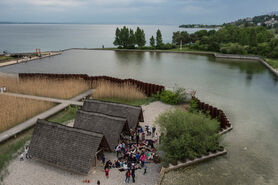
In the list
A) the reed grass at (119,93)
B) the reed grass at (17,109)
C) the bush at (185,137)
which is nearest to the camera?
the bush at (185,137)

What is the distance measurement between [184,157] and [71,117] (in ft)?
34.9

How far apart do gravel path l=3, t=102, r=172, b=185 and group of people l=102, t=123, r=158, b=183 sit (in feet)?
1.08

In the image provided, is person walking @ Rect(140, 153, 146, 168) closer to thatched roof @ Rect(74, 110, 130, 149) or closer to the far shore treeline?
thatched roof @ Rect(74, 110, 130, 149)

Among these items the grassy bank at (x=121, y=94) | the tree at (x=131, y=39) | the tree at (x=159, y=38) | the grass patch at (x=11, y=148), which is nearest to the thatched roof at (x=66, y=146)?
the grass patch at (x=11, y=148)

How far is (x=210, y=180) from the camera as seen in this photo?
40.1 ft

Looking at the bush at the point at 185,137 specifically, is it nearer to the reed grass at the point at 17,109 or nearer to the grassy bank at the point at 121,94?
the grassy bank at the point at 121,94

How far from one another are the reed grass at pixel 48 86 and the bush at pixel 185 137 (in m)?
13.4

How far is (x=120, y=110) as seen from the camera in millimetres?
16953

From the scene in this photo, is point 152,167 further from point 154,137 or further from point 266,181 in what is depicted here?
point 266,181

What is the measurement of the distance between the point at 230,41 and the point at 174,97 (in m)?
49.0

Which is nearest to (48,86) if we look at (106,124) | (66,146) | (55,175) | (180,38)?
(106,124)

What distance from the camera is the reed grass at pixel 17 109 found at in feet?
56.4

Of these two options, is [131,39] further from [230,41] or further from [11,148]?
[11,148]

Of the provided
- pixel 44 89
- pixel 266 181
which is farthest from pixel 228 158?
pixel 44 89
